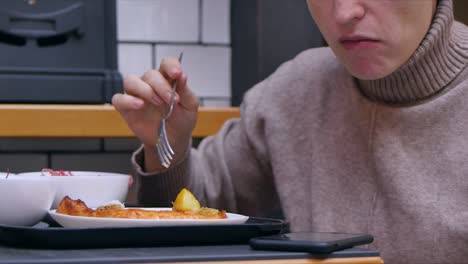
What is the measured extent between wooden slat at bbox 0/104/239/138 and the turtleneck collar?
564mm

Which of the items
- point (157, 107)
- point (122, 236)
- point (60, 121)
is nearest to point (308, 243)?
point (122, 236)

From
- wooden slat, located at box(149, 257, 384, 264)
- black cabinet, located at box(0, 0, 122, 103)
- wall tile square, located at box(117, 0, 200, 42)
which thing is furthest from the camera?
wall tile square, located at box(117, 0, 200, 42)

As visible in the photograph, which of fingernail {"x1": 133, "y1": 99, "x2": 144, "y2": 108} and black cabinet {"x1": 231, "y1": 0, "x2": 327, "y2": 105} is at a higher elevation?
black cabinet {"x1": 231, "y1": 0, "x2": 327, "y2": 105}

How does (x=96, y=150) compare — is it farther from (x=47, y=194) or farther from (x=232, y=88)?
(x=47, y=194)

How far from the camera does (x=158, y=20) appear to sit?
1681 millimetres

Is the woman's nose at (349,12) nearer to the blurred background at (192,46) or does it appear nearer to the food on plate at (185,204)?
the food on plate at (185,204)

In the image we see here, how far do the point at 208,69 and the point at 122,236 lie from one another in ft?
3.85

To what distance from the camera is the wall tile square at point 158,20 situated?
5.45 feet

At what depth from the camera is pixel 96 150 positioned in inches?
63.1

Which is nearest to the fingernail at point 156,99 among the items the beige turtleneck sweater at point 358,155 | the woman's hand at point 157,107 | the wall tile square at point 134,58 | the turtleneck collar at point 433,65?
the woman's hand at point 157,107

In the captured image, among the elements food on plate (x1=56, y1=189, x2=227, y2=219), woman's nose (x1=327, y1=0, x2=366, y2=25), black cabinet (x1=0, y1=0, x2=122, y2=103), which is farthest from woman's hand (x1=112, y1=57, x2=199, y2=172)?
black cabinet (x1=0, y1=0, x2=122, y2=103)

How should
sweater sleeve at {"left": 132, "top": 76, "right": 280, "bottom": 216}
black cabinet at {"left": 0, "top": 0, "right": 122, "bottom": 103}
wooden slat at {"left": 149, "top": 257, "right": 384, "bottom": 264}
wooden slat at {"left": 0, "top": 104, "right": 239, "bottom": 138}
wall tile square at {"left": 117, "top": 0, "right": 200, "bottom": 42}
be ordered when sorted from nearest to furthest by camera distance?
1. wooden slat at {"left": 149, "top": 257, "right": 384, "bottom": 264}
2. sweater sleeve at {"left": 132, "top": 76, "right": 280, "bottom": 216}
3. wooden slat at {"left": 0, "top": 104, "right": 239, "bottom": 138}
4. black cabinet at {"left": 0, "top": 0, "right": 122, "bottom": 103}
5. wall tile square at {"left": 117, "top": 0, "right": 200, "bottom": 42}

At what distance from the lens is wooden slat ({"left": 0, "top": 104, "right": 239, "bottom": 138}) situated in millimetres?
1414

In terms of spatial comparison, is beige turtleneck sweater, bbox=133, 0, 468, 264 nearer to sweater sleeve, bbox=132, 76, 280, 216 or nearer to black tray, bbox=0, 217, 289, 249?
sweater sleeve, bbox=132, 76, 280, 216
